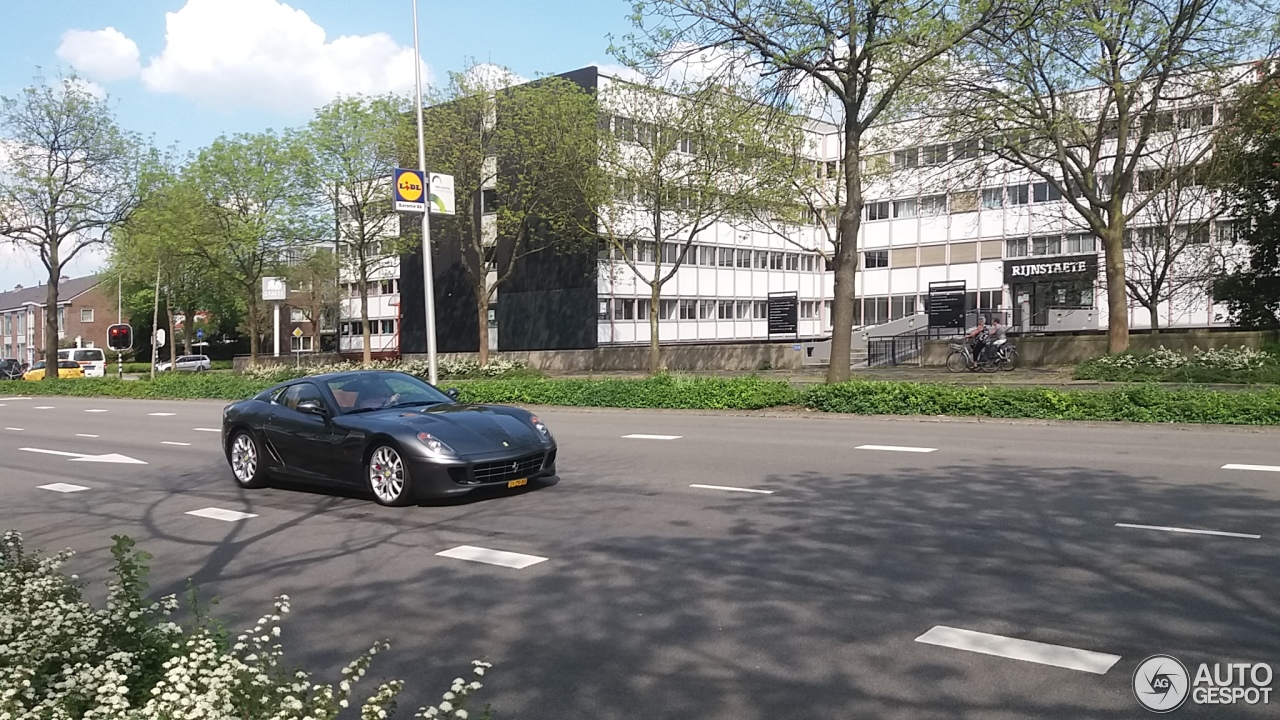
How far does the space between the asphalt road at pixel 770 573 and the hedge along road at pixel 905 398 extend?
2.85m

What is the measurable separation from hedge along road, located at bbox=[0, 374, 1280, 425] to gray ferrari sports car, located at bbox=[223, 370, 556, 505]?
9669mm

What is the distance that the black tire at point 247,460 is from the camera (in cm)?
1178

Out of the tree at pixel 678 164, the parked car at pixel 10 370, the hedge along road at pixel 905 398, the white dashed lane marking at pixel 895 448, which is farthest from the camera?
the parked car at pixel 10 370

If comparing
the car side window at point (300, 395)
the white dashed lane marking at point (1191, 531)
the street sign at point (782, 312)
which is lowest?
the white dashed lane marking at point (1191, 531)

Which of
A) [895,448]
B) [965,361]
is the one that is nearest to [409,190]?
[895,448]

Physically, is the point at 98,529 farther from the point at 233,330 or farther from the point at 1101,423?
the point at 233,330

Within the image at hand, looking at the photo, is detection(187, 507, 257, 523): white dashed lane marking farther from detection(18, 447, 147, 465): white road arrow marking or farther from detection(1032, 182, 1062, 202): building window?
detection(1032, 182, 1062, 202): building window

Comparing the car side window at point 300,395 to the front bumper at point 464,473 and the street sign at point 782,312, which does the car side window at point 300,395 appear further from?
the street sign at point 782,312

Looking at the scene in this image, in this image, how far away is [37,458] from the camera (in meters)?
16.5

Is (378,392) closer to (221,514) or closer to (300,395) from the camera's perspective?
(300,395)

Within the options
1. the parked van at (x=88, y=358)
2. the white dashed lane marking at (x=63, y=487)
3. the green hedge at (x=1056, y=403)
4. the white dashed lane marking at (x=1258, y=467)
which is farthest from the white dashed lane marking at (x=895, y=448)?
the parked van at (x=88, y=358)

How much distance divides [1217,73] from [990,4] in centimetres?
909

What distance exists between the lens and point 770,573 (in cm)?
667

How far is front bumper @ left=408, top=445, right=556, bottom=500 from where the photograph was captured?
973 centimetres
